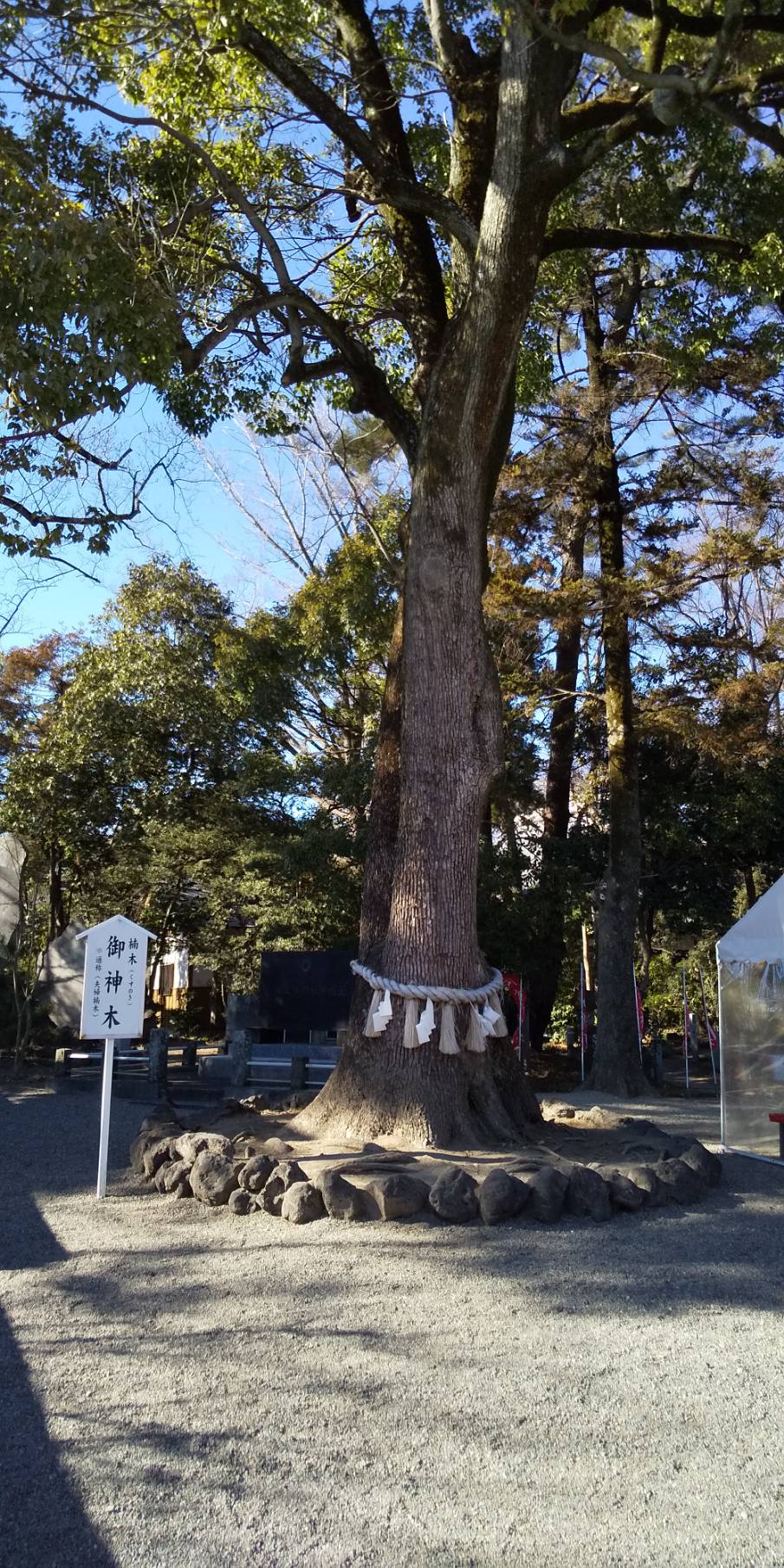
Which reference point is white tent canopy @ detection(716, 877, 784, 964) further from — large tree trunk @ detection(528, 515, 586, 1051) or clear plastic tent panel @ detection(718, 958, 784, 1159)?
large tree trunk @ detection(528, 515, 586, 1051)

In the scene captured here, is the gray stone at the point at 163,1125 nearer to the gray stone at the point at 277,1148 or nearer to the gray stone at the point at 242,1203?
the gray stone at the point at 277,1148

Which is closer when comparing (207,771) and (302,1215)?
(302,1215)

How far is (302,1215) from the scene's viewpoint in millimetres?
6344

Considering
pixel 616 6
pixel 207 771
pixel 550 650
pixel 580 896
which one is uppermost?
pixel 616 6

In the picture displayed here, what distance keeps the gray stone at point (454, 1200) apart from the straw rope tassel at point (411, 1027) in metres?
1.65

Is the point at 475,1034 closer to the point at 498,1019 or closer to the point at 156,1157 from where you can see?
the point at 498,1019

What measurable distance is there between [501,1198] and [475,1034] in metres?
1.96

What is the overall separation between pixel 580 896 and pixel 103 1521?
1499 centimetres

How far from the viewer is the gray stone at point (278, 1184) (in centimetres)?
655

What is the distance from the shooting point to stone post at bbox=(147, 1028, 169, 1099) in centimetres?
1295

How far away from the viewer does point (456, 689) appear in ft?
27.8

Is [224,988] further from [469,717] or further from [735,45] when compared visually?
[735,45]

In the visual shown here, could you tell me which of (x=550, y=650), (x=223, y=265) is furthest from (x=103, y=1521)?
(x=550, y=650)

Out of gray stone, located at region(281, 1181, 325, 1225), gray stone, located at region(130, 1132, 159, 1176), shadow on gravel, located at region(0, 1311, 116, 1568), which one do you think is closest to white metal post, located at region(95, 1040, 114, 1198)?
gray stone, located at region(130, 1132, 159, 1176)
